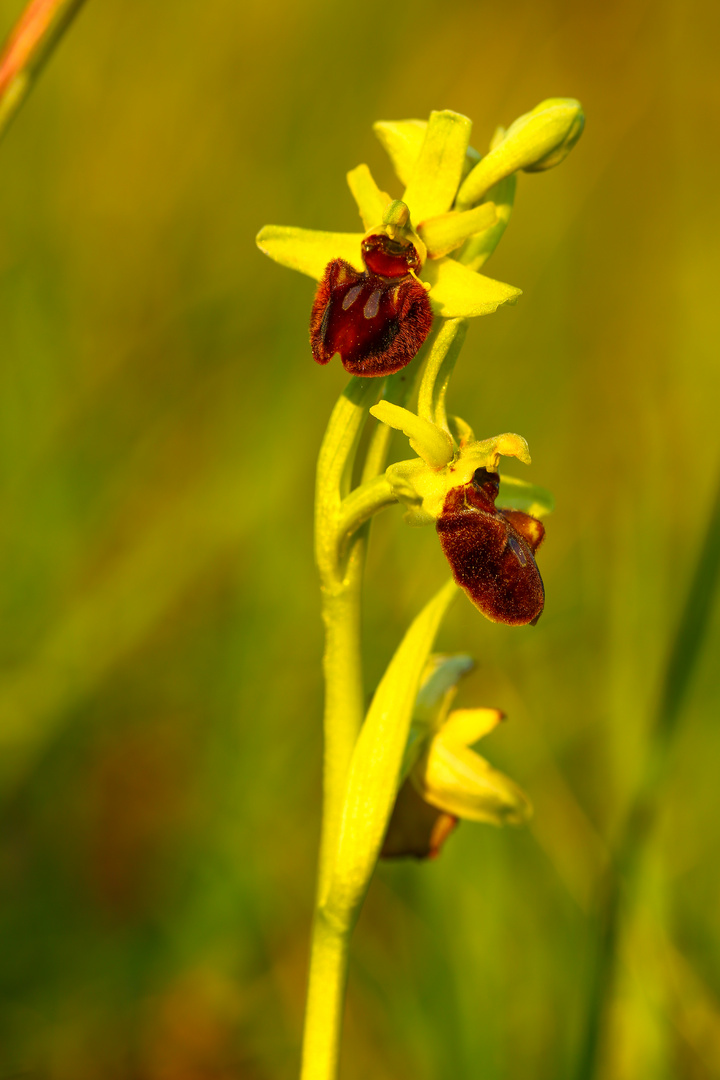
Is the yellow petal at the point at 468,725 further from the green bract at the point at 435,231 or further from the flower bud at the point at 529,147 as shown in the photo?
the flower bud at the point at 529,147

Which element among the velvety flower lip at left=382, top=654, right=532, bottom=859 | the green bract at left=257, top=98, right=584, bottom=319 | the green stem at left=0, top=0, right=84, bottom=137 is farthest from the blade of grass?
the green stem at left=0, top=0, right=84, bottom=137

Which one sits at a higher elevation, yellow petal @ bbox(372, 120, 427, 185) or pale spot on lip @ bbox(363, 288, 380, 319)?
yellow petal @ bbox(372, 120, 427, 185)

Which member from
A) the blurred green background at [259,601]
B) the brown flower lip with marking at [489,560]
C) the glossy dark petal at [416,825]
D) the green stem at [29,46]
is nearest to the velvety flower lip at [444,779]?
the glossy dark petal at [416,825]

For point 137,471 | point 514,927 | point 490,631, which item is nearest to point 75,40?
point 137,471

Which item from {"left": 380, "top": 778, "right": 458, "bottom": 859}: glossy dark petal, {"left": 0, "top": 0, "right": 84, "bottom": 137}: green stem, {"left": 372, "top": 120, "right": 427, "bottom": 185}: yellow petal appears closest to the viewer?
{"left": 0, "top": 0, "right": 84, "bottom": 137}: green stem

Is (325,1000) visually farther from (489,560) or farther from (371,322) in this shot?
(371,322)

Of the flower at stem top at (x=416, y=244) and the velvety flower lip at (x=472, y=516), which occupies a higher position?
the flower at stem top at (x=416, y=244)

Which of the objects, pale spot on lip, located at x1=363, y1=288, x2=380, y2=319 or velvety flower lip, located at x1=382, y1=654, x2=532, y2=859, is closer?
pale spot on lip, located at x1=363, y1=288, x2=380, y2=319

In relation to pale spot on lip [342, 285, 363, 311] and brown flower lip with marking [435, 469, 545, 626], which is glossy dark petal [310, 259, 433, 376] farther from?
brown flower lip with marking [435, 469, 545, 626]
